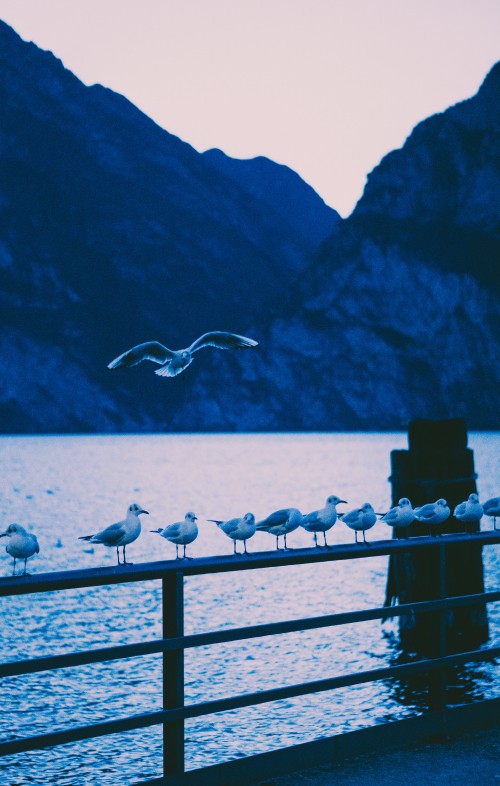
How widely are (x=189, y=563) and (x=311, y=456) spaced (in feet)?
443

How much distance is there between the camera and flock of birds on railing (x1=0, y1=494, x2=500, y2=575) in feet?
22.8

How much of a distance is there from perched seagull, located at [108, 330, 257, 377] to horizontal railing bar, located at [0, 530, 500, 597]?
4052 millimetres

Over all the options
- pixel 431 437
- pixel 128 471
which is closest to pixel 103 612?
pixel 431 437

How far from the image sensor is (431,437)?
13711mm

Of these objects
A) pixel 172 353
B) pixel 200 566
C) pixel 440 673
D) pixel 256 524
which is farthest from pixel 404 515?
pixel 172 353

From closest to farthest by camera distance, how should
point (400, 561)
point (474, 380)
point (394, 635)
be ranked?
1. point (400, 561)
2. point (394, 635)
3. point (474, 380)

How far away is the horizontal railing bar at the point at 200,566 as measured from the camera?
4609 mm

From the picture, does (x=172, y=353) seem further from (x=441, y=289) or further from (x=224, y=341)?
(x=441, y=289)

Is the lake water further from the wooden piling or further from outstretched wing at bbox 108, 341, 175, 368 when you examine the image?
outstretched wing at bbox 108, 341, 175, 368

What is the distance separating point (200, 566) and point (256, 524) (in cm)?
325

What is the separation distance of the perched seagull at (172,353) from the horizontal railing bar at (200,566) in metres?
4.05

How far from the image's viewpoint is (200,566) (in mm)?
5129

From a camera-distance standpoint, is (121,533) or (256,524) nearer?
(121,533)

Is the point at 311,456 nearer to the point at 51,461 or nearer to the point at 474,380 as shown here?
the point at 51,461
